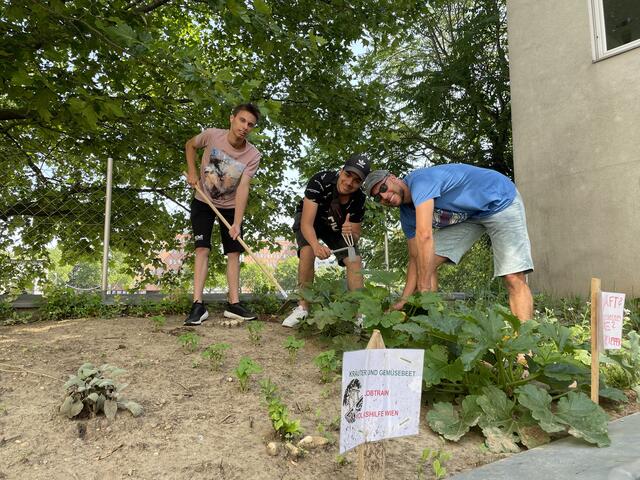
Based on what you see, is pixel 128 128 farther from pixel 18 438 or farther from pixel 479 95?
pixel 479 95

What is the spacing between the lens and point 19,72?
4.56 metres

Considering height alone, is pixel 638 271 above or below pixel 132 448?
above

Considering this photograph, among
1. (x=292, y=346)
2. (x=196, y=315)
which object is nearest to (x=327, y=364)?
(x=292, y=346)

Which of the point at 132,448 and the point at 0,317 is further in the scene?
the point at 0,317

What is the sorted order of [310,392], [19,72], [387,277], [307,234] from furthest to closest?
[19,72], [307,234], [387,277], [310,392]

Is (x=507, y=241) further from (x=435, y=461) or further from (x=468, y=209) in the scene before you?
(x=435, y=461)

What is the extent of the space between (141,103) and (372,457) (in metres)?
8.10

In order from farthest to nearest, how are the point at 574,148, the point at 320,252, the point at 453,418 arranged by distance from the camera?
1. the point at 574,148
2. the point at 320,252
3. the point at 453,418

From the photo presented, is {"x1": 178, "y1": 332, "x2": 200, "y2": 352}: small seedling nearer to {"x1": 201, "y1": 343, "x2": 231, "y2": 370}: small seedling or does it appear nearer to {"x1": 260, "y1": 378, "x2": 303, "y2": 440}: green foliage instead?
{"x1": 201, "y1": 343, "x2": 231, "y2": 370}: small seedling

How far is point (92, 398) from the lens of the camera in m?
2.13

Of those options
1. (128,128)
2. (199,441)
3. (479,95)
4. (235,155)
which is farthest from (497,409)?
(479,95)

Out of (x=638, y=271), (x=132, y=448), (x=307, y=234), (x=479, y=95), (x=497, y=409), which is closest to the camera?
(x=132, y=448)

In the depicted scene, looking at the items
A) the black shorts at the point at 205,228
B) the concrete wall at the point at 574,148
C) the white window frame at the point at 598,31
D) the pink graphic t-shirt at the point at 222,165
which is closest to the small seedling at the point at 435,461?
the black shorts at the point at 205,228

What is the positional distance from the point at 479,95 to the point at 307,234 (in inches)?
380
